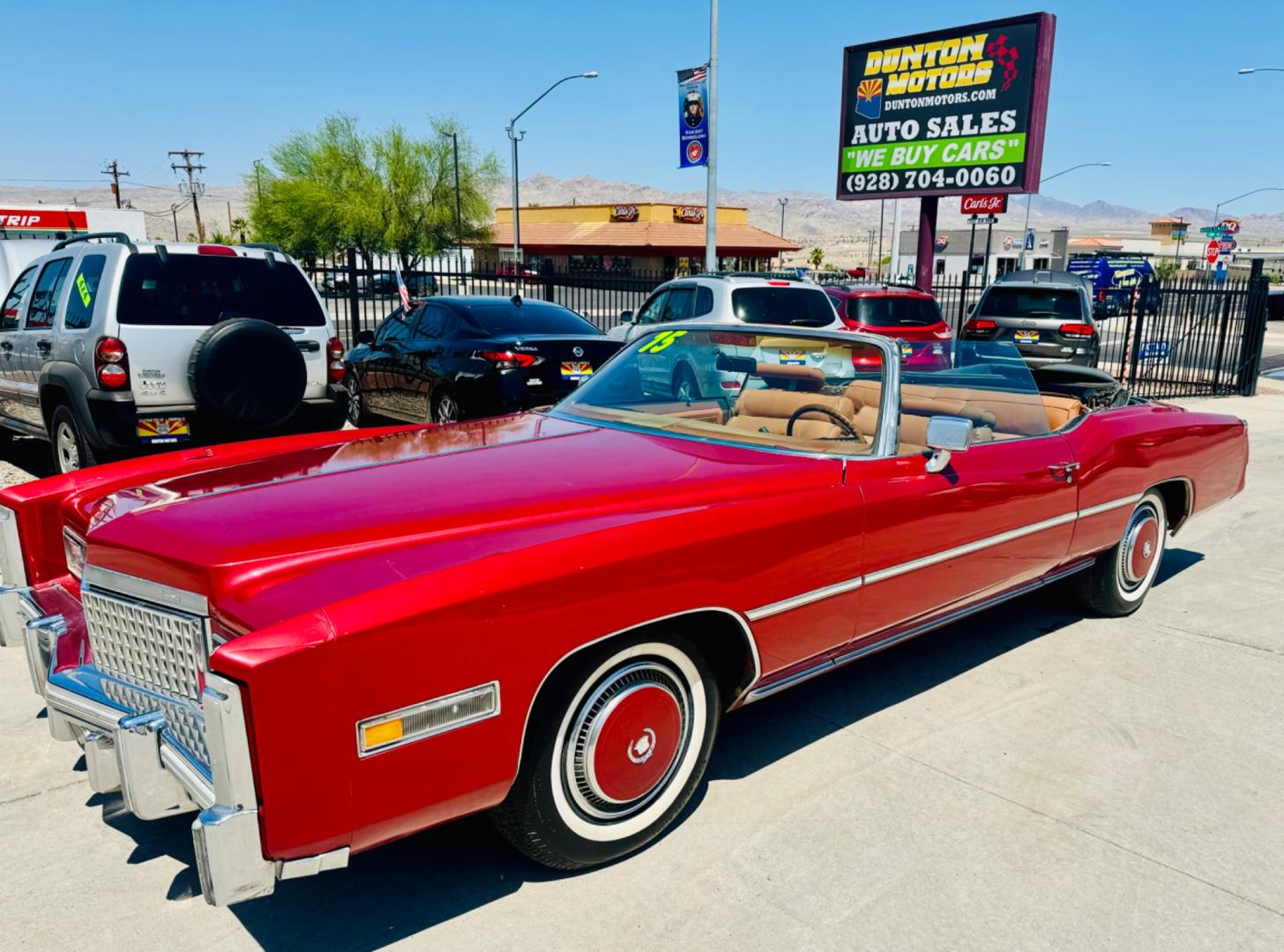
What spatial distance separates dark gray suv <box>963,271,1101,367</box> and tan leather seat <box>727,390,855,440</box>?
11.1m

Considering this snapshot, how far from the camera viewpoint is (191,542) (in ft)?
8.17

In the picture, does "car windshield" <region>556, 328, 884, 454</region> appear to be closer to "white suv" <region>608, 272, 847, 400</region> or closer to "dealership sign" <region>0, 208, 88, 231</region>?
"white suv" <region>608, 272, 847, 400</region>

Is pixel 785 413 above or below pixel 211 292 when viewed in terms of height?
below

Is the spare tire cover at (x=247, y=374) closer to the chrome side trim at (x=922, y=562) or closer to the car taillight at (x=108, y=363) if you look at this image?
the car taillight at (x=108, y=363)

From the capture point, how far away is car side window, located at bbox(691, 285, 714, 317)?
10.8 meters

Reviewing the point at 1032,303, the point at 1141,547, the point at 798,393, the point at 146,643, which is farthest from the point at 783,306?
the point at 146,643

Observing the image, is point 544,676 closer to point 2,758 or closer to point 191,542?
point 191,542

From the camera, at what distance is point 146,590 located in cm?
250

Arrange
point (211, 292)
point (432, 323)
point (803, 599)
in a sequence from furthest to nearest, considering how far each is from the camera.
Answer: point (432, 323), point (211, 292), point (803, 599)

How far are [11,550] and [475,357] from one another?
5.63m

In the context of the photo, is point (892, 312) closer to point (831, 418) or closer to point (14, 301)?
point (831, 418)

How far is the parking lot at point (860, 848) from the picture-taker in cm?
264

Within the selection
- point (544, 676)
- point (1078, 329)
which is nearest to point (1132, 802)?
point (544, 676)

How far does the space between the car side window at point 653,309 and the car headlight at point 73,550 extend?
8.73 meters
